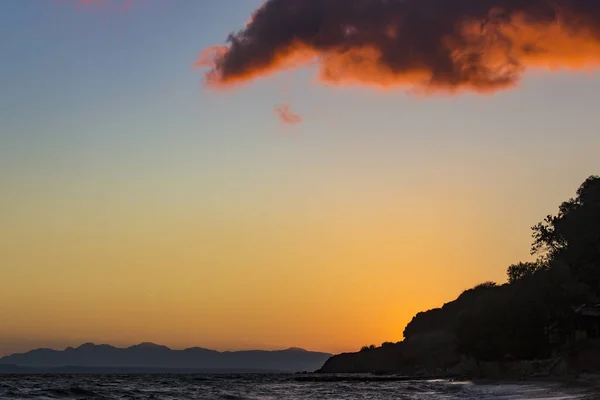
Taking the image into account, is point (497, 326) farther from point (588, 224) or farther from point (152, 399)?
point (152, 399)

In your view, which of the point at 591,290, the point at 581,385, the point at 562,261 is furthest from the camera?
the point at 562,261

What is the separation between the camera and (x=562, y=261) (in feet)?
337

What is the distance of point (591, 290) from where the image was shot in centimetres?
8462

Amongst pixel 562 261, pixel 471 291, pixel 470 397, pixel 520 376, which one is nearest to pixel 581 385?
pixel 470 397

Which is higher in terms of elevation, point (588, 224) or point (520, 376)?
point (588, 224)

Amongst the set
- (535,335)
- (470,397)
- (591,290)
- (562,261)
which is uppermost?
(562,261)

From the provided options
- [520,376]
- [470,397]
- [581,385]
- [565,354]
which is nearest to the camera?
[581,385]

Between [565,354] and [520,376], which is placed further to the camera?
[520,376]

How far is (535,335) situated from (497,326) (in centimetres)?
435

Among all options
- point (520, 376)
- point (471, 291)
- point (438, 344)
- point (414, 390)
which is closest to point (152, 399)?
point (414, 390)

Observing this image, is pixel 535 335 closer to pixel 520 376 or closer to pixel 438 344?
pixel 520 376

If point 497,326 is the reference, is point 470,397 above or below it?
below

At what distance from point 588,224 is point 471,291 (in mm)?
91648

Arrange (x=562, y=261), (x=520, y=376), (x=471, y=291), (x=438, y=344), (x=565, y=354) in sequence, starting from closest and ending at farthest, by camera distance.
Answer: (x=565, y=354) < (x=520, y=376) < (x=562, y=261) < (x=438, y=344) < (x=471, y=291)
